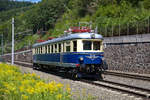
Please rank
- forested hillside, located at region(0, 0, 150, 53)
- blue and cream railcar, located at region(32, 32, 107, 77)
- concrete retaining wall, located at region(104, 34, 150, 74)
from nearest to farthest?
blue and cream railcar, located at region(32, 32, 107, 77) < concrete retaining wall, located at region(104, 34, 150, 74) < forested hillside, located at region(0, 0, 150, 53)

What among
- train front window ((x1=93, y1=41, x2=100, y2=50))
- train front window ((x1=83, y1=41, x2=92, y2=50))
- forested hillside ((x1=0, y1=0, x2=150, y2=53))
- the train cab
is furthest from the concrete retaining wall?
train front window ((x1=83, y1=41, x2=92, y2=50))

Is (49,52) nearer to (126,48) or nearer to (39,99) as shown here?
(126,48)

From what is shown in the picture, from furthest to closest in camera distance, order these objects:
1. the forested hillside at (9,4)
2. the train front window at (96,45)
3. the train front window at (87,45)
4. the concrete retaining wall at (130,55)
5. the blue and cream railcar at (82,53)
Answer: the forested hillside at (9,4)
the concrete retaining wall at (130,55)
the train front window at (96,45)
the train front window at (87,45)
the blue and cream railcar at (82,53)

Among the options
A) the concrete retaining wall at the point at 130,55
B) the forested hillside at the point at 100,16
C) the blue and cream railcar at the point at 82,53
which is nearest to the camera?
the blue and cream railcar at the point at 82,53

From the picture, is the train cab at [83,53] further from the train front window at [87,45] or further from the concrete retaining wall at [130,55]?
the concrete retaining wall at [130,55]

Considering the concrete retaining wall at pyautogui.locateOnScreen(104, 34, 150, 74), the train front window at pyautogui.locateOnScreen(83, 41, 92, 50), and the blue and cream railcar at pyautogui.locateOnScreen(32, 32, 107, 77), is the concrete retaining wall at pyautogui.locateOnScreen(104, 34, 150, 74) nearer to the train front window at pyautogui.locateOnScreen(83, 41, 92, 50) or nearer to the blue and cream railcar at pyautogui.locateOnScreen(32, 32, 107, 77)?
the blue and cream railcar at pyautogui.locateOnScreen(32, 32, 107, 77)

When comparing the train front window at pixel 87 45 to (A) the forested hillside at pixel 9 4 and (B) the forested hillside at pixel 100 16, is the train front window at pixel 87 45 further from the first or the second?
(A) the forested hillside at pixel 9 4

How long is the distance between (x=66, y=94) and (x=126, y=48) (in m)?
13.8

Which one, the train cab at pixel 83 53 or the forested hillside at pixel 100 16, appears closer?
the train cab at pixel 83 53

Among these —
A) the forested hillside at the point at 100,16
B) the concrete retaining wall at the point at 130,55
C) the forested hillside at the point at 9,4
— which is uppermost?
the forested hillside at the point at 9,4

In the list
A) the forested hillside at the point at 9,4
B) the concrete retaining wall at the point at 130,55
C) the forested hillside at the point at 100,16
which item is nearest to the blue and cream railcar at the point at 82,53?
the concrete retaining wall at the point at 130,55

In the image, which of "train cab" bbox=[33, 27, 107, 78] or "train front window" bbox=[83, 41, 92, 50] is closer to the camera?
"train cab" bbox=[33, 27, 107, 78]

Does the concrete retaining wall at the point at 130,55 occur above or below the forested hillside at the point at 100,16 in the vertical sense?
below

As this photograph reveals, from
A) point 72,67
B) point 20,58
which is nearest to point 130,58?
point 72,67
